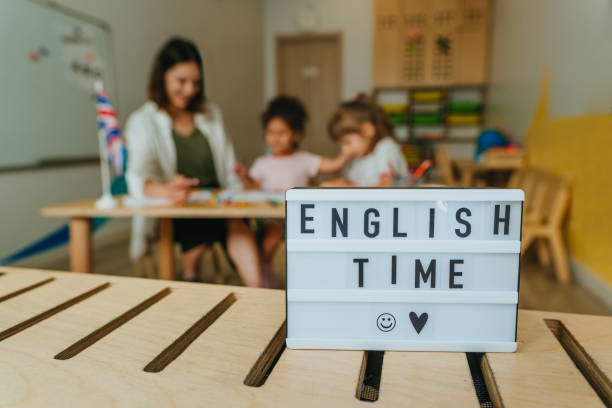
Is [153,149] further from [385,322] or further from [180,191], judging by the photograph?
[385,322]

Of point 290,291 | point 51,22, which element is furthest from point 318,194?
point 51,22

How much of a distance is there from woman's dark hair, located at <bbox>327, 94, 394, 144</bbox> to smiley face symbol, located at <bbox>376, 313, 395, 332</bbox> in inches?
74.4

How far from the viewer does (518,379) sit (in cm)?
52

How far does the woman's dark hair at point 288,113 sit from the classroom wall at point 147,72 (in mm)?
Answer: 1701

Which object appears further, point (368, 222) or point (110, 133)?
point (110, 133)

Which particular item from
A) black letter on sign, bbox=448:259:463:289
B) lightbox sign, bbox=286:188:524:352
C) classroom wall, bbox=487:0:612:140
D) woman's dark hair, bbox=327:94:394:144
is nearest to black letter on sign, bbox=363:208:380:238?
lightbox sign, bbox=286:188:524:352

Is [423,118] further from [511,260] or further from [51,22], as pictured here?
[511,260]

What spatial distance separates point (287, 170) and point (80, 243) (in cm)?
103

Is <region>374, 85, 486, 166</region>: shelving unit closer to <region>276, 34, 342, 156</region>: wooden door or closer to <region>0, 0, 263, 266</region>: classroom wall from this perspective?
<region>276, 34, 342, 156</region>: wooden door

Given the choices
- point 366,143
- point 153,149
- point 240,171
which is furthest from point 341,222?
point 366,143

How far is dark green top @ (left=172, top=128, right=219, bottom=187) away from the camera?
210 cm

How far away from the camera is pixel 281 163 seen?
238 cm

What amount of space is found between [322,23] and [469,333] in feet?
20.8

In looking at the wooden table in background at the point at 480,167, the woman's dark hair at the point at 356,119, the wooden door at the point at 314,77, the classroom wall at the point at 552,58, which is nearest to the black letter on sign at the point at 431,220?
the woman's dark hair at the point at 356,119
